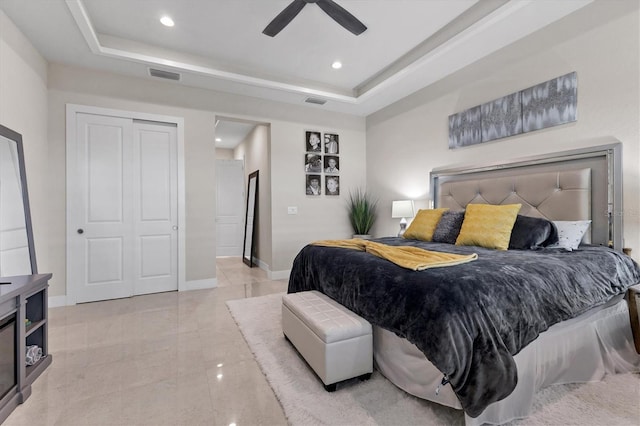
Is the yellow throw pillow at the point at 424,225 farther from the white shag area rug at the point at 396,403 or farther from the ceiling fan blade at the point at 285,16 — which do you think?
the ceiling fan blade at the point at 285,16

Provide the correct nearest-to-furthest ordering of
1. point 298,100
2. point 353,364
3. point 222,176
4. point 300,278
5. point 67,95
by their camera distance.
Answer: point 353,364 → point 300,278 → point 67,95 → point 298,100 → point 222,176

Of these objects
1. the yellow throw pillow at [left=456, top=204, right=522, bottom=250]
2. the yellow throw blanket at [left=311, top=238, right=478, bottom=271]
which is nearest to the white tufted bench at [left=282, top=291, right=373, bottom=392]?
the yellow throw blanket at [left=311, top=238, right=478, bottom=271]

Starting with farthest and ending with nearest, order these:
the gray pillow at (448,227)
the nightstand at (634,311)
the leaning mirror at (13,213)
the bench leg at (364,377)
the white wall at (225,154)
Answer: the white wall at (225,154), the gray pillow at (448,227), the leaning mirror at (13,213), the nightstand at (634,311), the bench leg at (364,377)

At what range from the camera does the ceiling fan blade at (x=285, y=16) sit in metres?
2.38

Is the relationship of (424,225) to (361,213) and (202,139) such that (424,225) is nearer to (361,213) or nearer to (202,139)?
(361,213)

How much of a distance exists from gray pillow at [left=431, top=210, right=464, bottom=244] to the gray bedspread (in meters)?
0.93

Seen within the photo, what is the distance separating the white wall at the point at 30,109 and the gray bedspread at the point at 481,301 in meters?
3.29

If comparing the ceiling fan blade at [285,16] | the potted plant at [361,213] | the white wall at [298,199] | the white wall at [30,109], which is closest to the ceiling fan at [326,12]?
the ceiling fan blade at [285,16]

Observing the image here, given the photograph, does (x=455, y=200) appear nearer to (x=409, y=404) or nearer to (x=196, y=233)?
(x=409, y=404)

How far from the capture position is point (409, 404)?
1.63 m

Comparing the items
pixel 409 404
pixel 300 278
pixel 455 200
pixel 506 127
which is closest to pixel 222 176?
pixel 300 278

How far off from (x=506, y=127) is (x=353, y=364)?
113 inches

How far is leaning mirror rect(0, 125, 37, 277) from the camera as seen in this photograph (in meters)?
2.20

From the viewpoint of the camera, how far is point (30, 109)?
2973 mm
